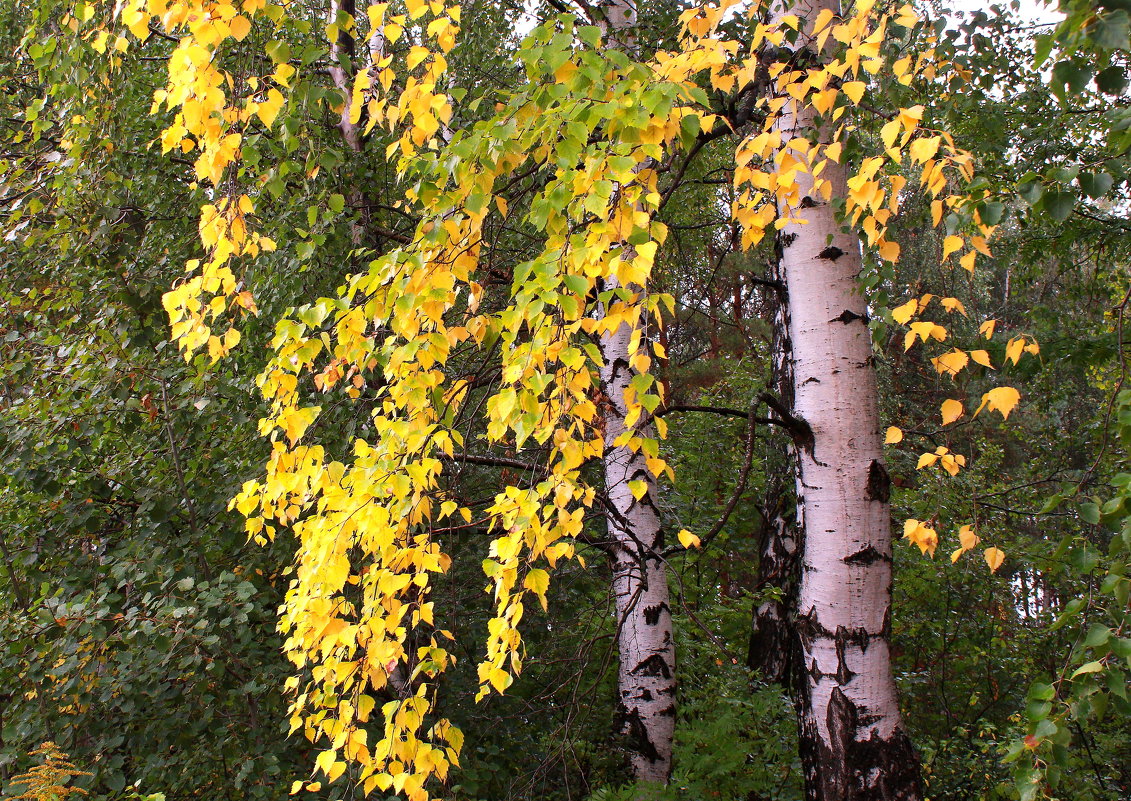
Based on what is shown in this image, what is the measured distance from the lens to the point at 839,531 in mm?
2201

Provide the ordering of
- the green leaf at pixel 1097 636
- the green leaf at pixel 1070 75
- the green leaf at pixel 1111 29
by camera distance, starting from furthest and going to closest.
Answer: the green leaf at pixel 1097 636, the green leaf at pixel 1070 75, the green leaf at pixel 1111 29

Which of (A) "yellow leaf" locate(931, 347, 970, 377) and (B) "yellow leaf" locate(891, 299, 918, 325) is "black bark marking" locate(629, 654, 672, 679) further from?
(B) "yellow leaf" locate(891, 299, 918, 325)

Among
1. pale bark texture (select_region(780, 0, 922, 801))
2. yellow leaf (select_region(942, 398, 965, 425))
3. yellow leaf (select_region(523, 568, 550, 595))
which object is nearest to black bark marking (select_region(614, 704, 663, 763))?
pale bark texture (select_region(780, 0, 922, 801))

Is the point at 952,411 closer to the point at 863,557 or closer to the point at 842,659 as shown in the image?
the point at 863,557

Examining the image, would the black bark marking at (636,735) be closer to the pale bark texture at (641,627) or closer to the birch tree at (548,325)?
the pale bark texture at (641,627)

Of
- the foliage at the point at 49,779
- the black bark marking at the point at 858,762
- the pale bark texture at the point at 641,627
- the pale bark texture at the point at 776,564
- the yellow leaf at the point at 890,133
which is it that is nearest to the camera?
the yellow leaf at the point at 890,133

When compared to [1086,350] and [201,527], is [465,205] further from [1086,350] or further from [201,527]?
[1086,350]

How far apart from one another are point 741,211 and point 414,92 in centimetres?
80

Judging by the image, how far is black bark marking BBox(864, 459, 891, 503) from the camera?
86.1 inches

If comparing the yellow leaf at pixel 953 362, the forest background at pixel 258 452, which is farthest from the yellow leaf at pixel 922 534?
the yellow leaf at pixel 953 362

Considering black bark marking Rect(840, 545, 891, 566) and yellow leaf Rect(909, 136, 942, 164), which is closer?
yellow leaf Rect(909, 136, 942, 164)

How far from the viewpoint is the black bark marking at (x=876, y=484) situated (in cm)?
219

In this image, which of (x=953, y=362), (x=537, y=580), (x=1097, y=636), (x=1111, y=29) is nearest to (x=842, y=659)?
(x=1097, y=636)

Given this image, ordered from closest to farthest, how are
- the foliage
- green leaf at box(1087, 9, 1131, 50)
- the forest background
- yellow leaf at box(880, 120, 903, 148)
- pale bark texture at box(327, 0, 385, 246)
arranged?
1. green leaf at box(1087, 9, 1131, 50)
2. yellow leaf at box(880, 120, 903, 148)
3. the forest background
4. the foliage
5. pale bark texture at box(327, 0, 385, 246)
